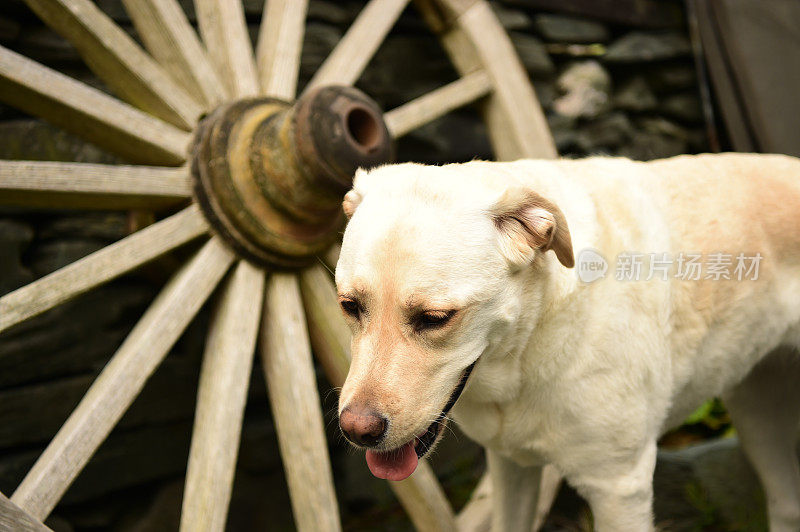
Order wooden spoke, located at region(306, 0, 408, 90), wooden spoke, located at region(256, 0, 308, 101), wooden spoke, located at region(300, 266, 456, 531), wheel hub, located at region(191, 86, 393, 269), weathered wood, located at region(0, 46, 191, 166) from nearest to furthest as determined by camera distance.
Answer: weathered wood, located at region(0, 46, 191, 166), wheel hub, located at region(191, 86, 393, 269), wooden spoke, located at region(300, 266, 456, 531), wooden spoke, located at region(256, 0, 308, 101), wooden spoke, located at region(306, 0, 408, 90)

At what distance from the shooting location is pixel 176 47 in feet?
7.14

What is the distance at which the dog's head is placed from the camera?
1.42 metres

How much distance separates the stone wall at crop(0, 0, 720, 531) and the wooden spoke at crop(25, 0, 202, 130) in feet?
1.33

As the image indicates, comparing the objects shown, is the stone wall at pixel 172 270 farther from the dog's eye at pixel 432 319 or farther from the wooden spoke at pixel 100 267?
the dog's eye at pixel 432 319

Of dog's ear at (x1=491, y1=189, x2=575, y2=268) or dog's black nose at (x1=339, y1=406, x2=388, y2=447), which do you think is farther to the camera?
dog's ear at (x1=491, y1=189, x2=575, y2=268)

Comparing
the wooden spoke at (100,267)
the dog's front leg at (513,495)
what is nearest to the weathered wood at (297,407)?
the wooden spoke at (100,267)

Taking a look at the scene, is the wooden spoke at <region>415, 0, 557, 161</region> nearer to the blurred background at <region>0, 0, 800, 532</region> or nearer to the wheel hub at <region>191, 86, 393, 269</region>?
the blurred background at <region>0, 0, 800, 532</region>

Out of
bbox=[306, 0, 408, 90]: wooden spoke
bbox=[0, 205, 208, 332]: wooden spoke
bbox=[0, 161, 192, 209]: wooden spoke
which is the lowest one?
bbox=[0, 205, 208, 332]: wooden spoke

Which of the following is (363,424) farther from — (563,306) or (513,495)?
(513,495)

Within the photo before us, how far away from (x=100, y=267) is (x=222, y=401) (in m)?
0.50

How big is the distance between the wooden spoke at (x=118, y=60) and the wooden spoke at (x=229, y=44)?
16 centimetres

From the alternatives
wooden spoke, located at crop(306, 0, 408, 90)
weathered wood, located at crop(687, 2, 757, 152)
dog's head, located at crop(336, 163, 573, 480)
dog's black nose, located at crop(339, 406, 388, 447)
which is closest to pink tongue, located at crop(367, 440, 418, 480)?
dog's head, located at crop(336, 163, 573, 480)

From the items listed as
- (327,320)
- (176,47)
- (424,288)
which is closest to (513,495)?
(327,320)

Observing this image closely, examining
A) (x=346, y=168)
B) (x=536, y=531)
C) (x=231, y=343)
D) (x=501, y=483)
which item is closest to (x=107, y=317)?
(x=231, y=343)
